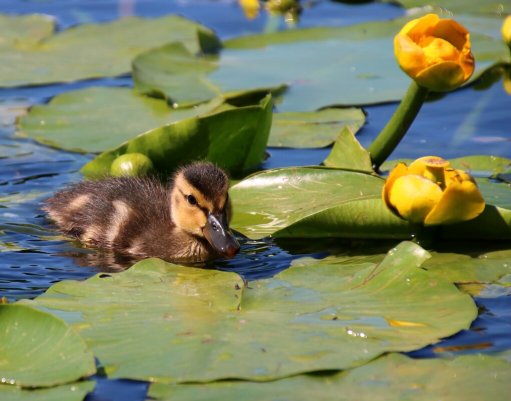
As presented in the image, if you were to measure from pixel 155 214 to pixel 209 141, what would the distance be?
1.51ft

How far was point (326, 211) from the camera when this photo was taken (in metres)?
4.66

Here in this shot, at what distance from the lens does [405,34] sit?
15.3 feet

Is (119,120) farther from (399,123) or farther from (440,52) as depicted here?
(440,52)

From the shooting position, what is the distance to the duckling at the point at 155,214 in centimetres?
491

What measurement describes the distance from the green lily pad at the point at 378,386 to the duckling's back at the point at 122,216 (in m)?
1.79

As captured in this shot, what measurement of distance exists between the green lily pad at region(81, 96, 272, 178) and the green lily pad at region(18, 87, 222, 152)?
1.49 feet

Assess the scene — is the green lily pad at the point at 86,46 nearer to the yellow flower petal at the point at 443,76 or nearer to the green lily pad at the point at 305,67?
the green lily pad at the point at 305,67

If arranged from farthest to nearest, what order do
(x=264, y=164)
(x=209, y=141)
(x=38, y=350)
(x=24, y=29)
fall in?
(x=24, y=29), (x=264, y=164), (x=209, y=141), (x=38, y=350)

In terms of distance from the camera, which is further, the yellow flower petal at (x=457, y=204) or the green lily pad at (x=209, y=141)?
the green lily pad at (x=209, y=141)

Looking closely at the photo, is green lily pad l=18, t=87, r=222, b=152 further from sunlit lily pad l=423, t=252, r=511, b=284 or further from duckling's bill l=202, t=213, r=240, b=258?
sunlit lily pad l=423, t=252, r=511, b=284

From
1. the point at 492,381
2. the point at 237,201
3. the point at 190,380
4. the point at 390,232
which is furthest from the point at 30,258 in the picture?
the point at 492,381

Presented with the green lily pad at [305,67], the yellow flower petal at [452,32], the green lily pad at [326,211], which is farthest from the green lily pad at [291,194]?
the green lily pad at [305,67]

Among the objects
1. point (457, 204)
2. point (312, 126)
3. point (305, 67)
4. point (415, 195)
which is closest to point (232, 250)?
point (415, 195)

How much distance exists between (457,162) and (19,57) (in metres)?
3.25
